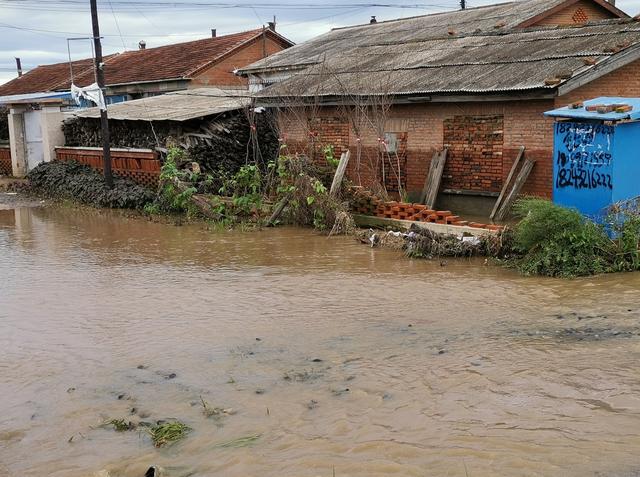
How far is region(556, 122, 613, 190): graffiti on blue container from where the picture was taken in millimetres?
11023

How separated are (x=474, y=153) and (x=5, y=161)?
68.4ft

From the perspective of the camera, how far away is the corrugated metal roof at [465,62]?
1385 centimetres

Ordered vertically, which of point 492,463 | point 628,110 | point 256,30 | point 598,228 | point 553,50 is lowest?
point 492,463

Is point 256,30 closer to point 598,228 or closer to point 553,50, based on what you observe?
point 553,50

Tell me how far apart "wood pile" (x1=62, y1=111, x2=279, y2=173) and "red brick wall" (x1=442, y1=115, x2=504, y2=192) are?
5.93 meters

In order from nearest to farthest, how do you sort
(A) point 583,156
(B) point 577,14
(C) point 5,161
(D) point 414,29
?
(A) point 583,156, (B) point 577,14, (D) point 414,29, (C) point 5,161

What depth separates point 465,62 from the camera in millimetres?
16266

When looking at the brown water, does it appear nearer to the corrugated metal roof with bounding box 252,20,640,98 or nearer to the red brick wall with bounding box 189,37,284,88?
the corrugated metal roof with bounding box 252,20,640,98

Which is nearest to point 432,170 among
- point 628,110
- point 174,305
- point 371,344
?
point 628,110

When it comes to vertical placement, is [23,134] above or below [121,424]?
above

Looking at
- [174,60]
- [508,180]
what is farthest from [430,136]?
[174,60]

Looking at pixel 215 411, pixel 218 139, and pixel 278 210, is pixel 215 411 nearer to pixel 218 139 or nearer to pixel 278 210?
pixel 278 210

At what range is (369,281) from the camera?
34.7 ft

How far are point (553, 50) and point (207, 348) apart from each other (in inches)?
407
